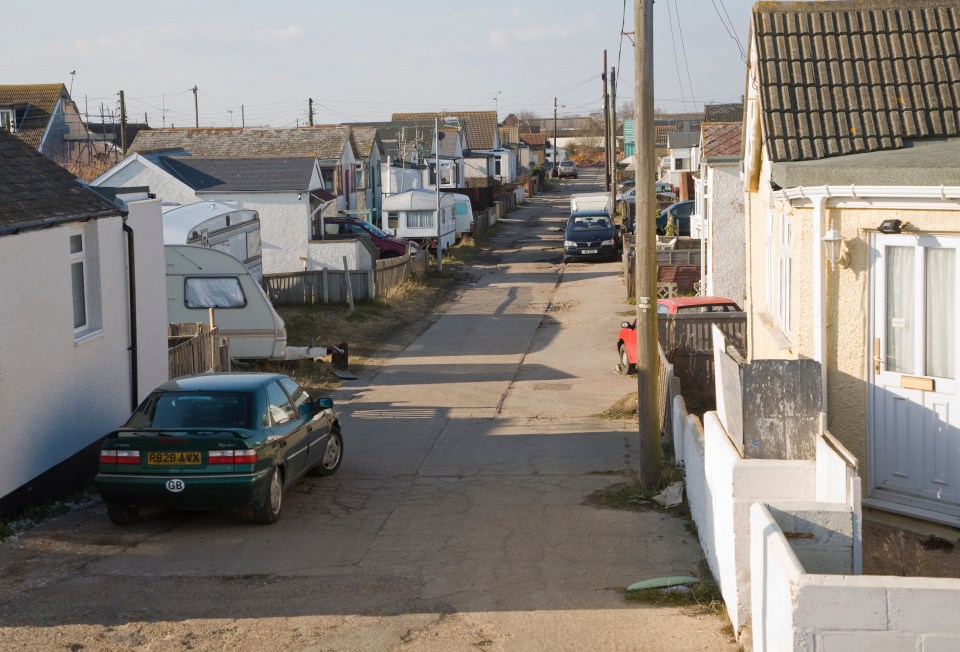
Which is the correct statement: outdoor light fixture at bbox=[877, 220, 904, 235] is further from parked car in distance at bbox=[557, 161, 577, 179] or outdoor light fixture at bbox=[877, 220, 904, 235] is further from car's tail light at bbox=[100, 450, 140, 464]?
parked car in distance at bbox=[557, 161, 577, 179]

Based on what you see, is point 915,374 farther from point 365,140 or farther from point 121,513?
point 365,140

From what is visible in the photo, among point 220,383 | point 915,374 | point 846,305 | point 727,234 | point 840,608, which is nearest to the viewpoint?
point 840,608

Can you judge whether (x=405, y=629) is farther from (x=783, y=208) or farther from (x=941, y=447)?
(x=783, y=208)

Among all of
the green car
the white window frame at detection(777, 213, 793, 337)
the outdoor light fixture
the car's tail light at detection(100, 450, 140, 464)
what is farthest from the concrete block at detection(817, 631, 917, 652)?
the car's tail light at detection(100, 450, 140, 464)

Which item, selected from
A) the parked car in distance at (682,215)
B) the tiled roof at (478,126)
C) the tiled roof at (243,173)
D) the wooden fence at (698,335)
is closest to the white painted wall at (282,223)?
the tiled roof at (243,173)

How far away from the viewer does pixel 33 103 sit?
55.3 meters

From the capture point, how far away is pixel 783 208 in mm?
11258

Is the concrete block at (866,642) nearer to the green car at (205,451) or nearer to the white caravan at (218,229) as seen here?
the green car at (205,451)

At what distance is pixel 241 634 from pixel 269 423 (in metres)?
3.65

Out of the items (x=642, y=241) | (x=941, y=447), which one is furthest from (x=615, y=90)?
(x=941, y=447)

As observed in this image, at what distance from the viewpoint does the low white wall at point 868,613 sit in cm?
515

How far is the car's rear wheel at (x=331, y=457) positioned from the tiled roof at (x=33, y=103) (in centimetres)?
4497

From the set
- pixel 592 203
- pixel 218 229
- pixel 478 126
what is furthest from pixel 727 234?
pixel 478 126

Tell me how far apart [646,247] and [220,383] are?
477 cm
